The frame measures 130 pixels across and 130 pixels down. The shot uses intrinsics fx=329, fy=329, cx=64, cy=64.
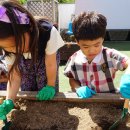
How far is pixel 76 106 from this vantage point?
1974 millimetres

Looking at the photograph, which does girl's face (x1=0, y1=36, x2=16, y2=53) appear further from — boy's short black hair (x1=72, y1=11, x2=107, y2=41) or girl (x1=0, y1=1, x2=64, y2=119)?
boy's short black hair (x1=72, y1=11, x2=107, y2=41)

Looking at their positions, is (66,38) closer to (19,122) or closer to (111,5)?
(111,5)

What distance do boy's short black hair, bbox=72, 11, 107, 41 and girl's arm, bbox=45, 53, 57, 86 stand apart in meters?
0.21

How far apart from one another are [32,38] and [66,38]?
13.9 feet

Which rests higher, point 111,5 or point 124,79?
point 124,79

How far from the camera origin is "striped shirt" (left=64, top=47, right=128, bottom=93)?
6.85 feet

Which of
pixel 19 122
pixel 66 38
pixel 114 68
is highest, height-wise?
pixel 114 68

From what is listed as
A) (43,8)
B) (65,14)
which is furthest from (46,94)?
(65,14)

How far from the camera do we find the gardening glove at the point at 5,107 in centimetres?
186

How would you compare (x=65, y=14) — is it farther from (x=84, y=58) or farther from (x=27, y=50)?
(x=27, y=50)

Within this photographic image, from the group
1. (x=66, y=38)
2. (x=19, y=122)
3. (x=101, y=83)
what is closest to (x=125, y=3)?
(x=66, y=38)

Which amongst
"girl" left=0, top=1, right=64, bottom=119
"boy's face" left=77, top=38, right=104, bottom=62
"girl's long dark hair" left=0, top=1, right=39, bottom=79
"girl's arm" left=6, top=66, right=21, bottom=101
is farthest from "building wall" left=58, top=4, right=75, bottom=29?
"girl's long dark hair" left=0, top=1, right=39, bottom=79

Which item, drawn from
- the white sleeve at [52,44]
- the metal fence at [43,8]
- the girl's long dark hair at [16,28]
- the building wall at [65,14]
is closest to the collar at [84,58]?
the white sleeve at [52,44]

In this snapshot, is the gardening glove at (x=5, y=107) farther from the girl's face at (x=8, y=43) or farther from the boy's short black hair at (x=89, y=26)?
the boy's short black hair at (x=89, y=26)
